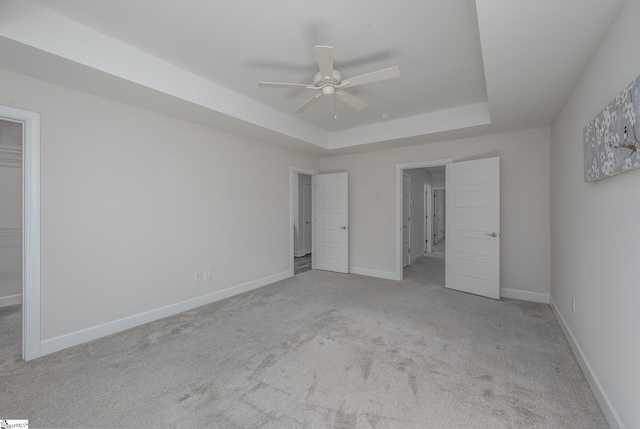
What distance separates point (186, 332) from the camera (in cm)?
284

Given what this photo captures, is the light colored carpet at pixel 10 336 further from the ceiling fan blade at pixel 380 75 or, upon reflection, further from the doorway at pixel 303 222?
the doorway at pixel 303 222

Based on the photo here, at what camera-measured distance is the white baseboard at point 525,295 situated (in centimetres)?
371

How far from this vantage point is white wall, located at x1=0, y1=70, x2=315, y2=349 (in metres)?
2.47

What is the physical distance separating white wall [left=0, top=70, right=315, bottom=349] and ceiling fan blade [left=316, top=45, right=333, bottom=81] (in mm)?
2090

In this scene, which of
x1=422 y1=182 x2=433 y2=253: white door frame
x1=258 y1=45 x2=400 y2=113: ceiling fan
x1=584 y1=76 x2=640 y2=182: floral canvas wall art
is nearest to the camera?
x1=584 y1=76 x2=640 y2=182: floral canvas wall art

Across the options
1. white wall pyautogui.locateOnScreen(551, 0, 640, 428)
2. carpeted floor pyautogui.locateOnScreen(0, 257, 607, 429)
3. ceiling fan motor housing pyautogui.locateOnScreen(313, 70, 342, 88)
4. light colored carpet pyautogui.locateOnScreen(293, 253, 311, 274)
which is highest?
ceiling fan motor housing pyautogui.locateOnScreen(313, 70, 342, 88)

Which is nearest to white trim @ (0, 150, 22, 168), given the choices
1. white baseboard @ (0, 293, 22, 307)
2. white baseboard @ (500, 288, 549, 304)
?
white baseboard @ (0, 293, 22, 307)

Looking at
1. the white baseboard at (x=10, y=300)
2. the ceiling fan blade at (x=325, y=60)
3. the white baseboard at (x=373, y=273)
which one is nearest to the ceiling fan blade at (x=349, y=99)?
the ceiling fan blade at (x=325, y=60)

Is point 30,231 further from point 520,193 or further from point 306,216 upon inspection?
point 306,216

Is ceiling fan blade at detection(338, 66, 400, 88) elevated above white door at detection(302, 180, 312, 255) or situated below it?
above

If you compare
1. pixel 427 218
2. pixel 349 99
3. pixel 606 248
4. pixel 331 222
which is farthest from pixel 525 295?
pixel 427 218

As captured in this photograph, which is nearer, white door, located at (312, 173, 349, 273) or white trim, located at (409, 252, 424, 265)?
white door, located at (312, 173, 349, 273)

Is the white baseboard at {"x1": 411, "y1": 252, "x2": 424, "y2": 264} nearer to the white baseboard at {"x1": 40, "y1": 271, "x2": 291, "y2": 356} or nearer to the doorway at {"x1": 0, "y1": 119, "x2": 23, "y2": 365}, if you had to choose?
the white baseboard at {"x1": 40, "y1": 271, "x2": 291, "y2": 356}

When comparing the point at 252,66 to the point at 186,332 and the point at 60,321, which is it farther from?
the point at 60,321
